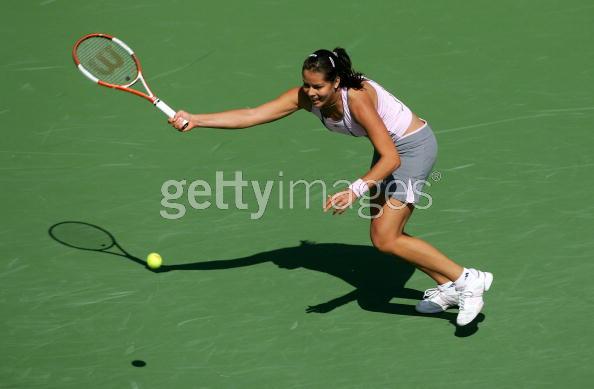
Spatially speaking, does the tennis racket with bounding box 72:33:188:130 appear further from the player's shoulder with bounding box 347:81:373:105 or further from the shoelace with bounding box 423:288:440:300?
the shoelace with bounding box 423:288:440:300

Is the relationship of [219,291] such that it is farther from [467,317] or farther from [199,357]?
[467,317]

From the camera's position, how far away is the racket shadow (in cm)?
874

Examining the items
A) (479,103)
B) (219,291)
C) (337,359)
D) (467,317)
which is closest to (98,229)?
(219,291)

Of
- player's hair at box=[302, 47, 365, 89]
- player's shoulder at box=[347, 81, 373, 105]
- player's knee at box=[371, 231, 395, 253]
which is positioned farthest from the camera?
player's knee at box=[371, 231, 395, 253]

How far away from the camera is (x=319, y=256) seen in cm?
869

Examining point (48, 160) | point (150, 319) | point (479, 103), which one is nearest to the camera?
point (150, 319)

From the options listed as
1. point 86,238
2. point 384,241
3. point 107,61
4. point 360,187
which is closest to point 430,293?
point 384,241

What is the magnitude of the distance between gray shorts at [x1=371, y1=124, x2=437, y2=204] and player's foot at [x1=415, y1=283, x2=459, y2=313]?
0.69m

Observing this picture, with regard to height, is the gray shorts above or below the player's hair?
below

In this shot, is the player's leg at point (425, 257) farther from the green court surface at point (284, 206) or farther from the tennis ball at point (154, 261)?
the tennis ball at point (154, 261)

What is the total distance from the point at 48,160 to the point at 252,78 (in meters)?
2.27

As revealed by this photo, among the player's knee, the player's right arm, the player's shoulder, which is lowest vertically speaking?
the player's knee

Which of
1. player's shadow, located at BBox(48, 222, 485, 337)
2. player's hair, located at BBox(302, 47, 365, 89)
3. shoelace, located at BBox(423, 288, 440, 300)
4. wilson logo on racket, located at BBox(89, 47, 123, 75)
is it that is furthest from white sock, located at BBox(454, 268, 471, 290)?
wilson logo on racket, located at BBox(89, 47, 123, 75)

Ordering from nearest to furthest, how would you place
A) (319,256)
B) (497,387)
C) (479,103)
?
(497,387)
(319,256)
(479,103)
